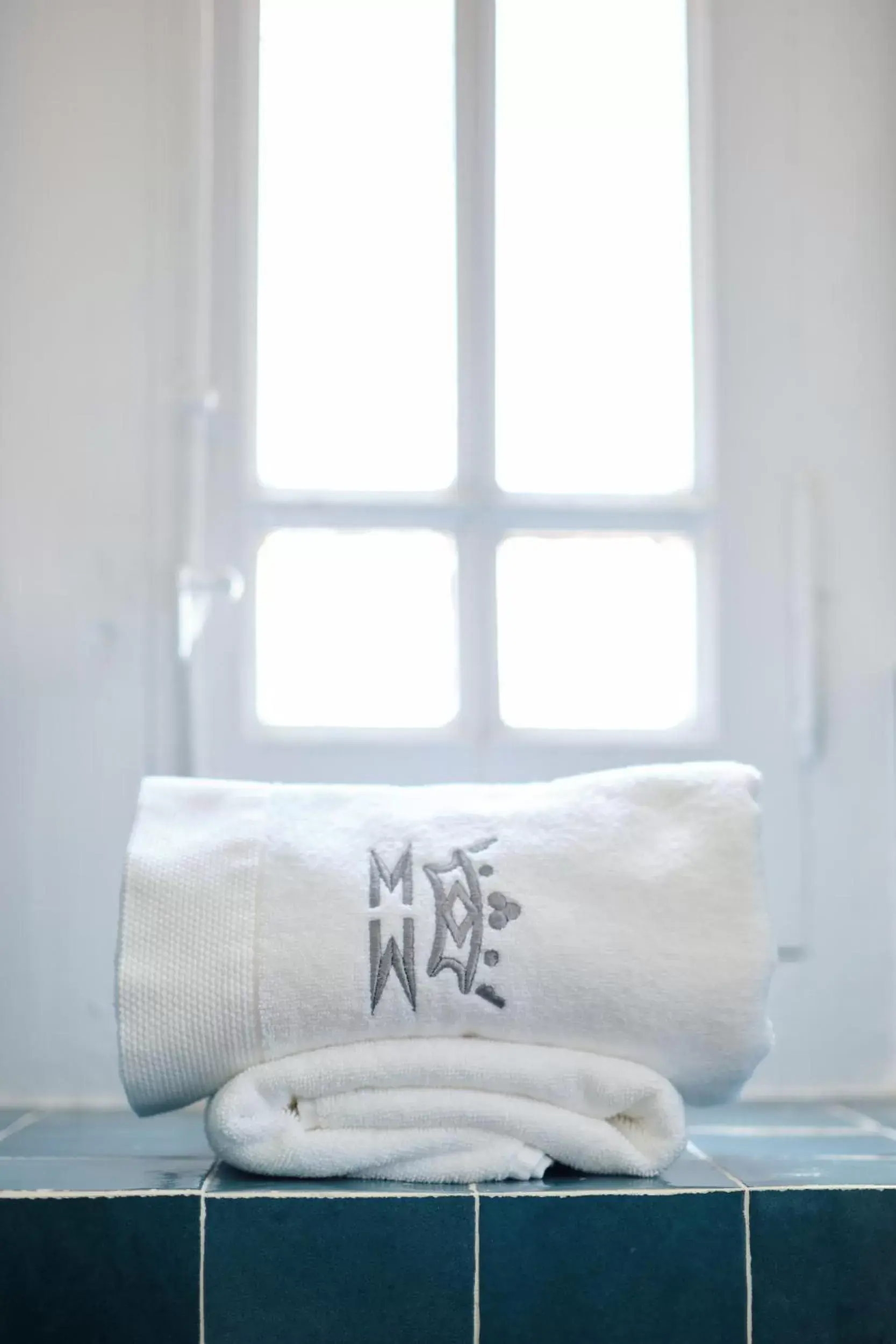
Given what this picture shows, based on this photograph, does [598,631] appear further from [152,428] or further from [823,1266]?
[823,1266]

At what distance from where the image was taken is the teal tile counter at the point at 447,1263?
0.82 metres

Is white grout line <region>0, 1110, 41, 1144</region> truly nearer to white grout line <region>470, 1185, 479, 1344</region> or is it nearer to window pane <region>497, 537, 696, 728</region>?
white grout line <region>470, 1185, 479, 1344</region>

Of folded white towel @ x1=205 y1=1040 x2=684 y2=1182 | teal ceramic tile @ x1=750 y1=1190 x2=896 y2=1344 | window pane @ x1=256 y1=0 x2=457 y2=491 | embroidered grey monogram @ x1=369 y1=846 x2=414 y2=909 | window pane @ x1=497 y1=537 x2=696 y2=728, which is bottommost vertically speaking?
teal ceramic tile @ x1=750 y1=1190 x2=896 y2=1344

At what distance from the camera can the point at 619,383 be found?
4.41ft

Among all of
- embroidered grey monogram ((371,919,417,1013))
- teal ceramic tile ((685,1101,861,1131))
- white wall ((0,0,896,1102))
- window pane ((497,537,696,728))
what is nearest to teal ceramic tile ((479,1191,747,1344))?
embroidered grey monogram ((371,919,417,1013))

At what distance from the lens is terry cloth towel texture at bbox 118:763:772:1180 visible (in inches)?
34.1

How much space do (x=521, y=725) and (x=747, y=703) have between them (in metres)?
0.23

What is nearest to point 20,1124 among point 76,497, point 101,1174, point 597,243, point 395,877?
point 101,1174

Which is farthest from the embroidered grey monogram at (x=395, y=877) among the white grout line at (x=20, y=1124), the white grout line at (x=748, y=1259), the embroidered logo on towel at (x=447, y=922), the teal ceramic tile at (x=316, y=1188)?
the white grout line at (x=20, y=1124)

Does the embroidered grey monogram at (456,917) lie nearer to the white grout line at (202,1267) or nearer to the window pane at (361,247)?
the white grout line at (202,1267)

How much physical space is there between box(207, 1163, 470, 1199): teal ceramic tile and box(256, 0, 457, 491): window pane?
0.69 metres

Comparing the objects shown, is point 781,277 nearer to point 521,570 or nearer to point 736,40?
point 736,40

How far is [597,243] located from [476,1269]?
3.22 feet

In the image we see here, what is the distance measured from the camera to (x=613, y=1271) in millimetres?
835
